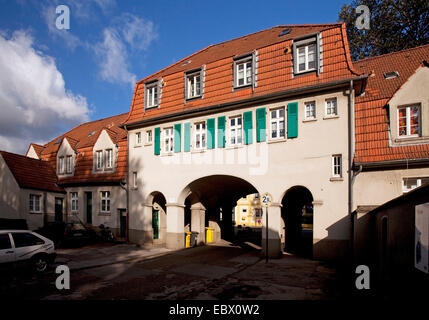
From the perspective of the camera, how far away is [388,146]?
510 inches

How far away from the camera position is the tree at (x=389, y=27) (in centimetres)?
2355

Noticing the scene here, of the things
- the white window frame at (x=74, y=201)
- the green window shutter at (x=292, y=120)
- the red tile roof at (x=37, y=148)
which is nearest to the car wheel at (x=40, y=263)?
the green window shutter at (x=292, y=120)

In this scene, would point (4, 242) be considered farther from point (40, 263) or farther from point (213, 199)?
point (213, 199)

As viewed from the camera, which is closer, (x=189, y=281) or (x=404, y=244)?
(x=404, y=244)

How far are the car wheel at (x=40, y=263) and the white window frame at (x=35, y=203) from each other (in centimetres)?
1306

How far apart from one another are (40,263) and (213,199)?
12446 mm

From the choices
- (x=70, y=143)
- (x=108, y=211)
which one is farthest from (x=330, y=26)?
(x=70, y=143)

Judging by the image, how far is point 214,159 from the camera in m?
17.0

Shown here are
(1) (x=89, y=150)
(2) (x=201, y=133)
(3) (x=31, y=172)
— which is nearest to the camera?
(2) (x=201, y=133)

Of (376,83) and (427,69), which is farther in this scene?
(376,83)

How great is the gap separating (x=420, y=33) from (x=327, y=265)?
2145 centimetres

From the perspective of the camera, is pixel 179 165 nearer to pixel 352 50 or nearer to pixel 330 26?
pixel 330 26

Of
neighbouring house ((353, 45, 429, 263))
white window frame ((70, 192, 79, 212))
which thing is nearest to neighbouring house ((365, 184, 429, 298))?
neighbouring house ((353, 45, 429, 263))
